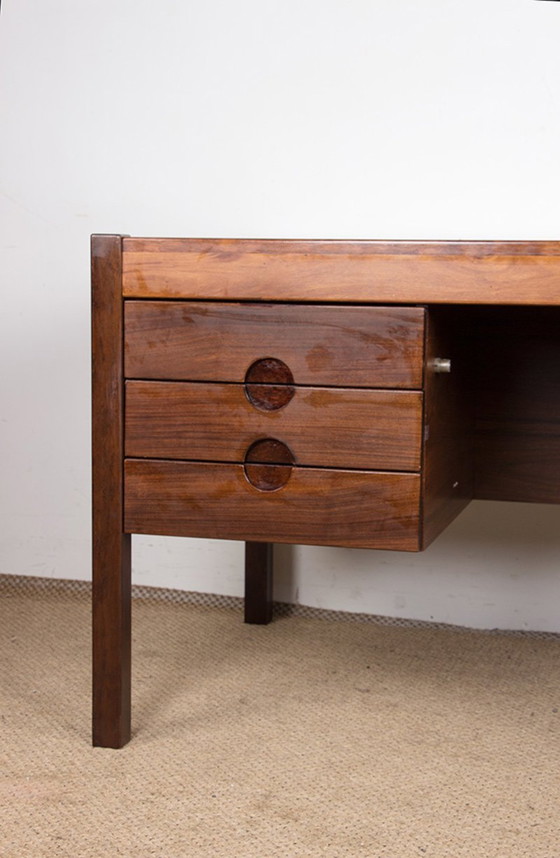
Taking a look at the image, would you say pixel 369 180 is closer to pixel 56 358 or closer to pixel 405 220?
pixel 405 220

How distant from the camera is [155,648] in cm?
160

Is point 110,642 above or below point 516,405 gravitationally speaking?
below

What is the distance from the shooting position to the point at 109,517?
1210mm

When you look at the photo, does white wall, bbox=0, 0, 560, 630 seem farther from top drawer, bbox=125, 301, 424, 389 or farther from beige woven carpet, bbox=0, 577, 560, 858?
top drawer, bbox=125, 301, 424, 389

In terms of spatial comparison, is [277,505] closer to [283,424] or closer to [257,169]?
[283,424]

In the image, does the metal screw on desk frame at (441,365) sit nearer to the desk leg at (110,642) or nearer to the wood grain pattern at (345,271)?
the wood grain pattern at (345,271)

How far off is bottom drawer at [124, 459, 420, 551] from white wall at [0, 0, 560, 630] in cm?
63

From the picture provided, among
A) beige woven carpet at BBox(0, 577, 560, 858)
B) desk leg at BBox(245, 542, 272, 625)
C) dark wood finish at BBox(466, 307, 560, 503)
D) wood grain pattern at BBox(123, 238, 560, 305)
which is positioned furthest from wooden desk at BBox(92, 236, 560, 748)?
desk leg at BBox(245, 542, 272, 625)

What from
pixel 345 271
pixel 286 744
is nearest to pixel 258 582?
pixel 286 744

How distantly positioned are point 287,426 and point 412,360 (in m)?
0.15

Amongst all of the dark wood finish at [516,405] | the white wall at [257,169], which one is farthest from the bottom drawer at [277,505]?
the white wall at [257,169]

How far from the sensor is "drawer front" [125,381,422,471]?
3.68ft

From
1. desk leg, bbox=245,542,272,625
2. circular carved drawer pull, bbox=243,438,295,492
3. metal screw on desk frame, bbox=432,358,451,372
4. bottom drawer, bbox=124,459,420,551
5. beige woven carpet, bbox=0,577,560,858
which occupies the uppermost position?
metal screw on desk frame, bbox=432,358,451,372

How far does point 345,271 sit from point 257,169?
26.7 inches
